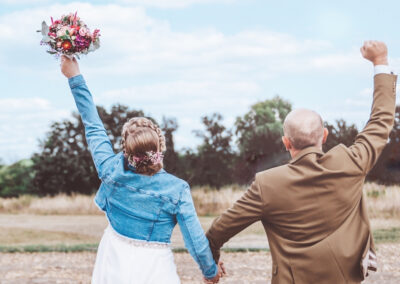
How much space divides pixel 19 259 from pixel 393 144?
13687 millimetres

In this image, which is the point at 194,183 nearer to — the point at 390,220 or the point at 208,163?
the point at 208,163

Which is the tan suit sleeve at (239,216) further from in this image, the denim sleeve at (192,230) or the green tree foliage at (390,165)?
the green tree foliage at (390,165)

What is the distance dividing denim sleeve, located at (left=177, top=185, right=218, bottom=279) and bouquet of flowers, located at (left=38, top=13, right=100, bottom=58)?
1451 millimetres

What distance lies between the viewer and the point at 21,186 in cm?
2300

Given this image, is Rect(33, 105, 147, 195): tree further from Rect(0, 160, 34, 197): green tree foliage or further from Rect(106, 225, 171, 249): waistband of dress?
Rect(106, 225, 171, 249): waistband of dress

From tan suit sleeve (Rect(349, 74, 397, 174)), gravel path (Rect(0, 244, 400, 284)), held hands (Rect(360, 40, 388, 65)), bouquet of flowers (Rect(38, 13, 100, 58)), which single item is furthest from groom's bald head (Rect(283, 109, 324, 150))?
gravel path (Rect(0, 244, 400, 284))

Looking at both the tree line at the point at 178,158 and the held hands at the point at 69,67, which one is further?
the tree line at the point at 178,158

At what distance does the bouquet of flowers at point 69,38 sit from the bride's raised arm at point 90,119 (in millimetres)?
203

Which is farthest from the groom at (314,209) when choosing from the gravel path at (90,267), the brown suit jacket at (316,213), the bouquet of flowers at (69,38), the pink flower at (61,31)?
the gravel path at (90,267)

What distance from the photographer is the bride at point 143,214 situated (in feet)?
11.9

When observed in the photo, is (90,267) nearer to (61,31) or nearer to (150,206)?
(61,31)

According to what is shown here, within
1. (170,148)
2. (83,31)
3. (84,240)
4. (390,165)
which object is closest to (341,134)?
(390,165)

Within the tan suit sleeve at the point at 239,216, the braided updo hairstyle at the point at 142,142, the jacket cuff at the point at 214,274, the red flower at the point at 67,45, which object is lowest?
the jacket cuff at the point at 214,274

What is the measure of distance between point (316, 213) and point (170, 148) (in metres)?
17.8
